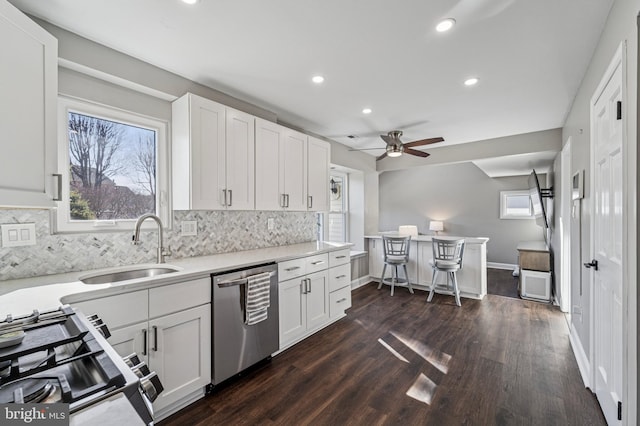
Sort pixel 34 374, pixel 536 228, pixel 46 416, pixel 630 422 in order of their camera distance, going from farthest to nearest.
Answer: pixel 536 228 → pixel 630 422 → pixel 34 374 → pixel 46 416

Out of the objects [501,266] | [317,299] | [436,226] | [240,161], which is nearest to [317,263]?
[317,299]

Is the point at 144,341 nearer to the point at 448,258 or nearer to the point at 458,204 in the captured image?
the point at 448,258

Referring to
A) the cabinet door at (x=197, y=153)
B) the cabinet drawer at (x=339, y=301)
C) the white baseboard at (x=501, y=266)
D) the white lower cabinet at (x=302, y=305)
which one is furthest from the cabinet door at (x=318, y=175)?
the white baseboard at (x=501, y=266)

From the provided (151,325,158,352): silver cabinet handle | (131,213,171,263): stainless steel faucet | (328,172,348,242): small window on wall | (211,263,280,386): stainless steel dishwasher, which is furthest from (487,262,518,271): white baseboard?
(151,325,158,352): silver cabinet handle

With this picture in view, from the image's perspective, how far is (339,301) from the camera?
343cm

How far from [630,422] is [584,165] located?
1.81m

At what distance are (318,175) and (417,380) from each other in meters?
2.41

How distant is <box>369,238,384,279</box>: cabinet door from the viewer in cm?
512

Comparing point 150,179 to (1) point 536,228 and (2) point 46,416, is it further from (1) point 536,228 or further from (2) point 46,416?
(1) point 536,228

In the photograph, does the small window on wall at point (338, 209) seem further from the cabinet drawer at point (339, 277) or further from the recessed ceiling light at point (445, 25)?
the recessed ceiling light at point (445, 25)

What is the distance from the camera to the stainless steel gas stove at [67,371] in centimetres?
59

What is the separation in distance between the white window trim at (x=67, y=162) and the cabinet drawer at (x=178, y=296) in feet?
2.46

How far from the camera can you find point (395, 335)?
3.05m

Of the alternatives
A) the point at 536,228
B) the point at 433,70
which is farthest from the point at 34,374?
the point at 536,228
